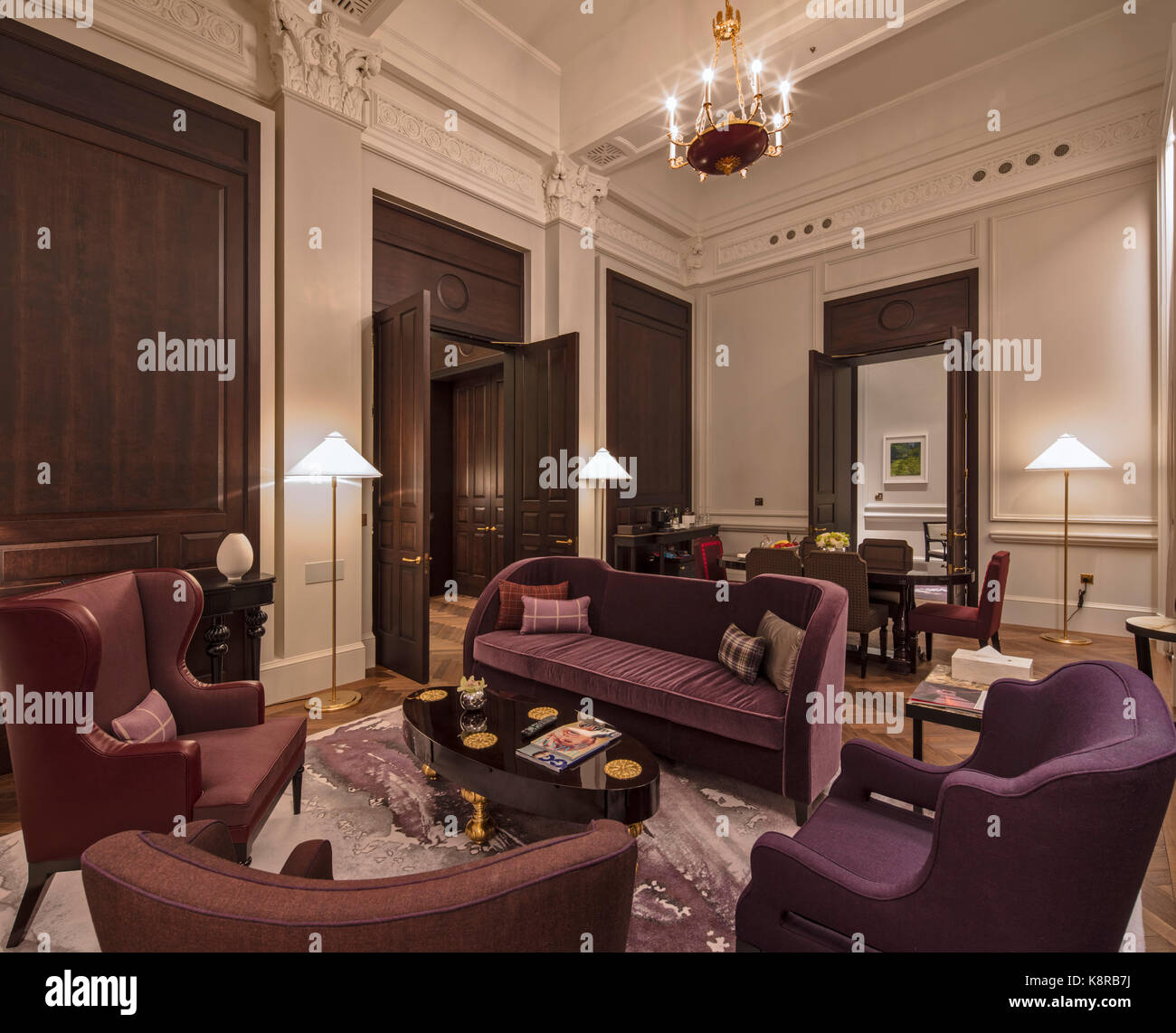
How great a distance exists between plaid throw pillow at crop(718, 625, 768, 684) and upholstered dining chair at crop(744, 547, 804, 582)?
1422mm

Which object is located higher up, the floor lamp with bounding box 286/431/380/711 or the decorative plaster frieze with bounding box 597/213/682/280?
the decorative plaster frieze with bounding box 597/213/682/280

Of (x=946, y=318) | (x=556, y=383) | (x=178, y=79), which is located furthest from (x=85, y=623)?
(x=946, y=318)

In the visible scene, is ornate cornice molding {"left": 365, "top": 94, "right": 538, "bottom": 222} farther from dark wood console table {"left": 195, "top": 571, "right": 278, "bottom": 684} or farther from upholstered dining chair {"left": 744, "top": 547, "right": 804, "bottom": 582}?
upholstered dining chair {"left": 744, "top": 547, "right": 804, "bottom": 582}

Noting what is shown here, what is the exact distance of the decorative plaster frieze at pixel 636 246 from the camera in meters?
6.72

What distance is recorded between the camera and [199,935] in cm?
56

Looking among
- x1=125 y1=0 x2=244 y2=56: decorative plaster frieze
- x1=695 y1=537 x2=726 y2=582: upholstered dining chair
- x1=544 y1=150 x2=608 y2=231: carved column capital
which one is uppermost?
x1=544 y1=150 x2=608 y2=231: carved column capital

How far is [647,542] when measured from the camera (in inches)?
262

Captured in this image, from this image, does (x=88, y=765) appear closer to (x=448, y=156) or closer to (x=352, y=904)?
(x=352, y=904)

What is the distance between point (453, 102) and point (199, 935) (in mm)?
5887

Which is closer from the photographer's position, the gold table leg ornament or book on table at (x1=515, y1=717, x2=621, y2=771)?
book on table at (x1=515, y1=717, x2=621, y2=771)

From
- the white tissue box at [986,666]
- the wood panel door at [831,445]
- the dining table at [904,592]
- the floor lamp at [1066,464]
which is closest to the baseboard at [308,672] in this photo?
the white tissue box at [986,666]

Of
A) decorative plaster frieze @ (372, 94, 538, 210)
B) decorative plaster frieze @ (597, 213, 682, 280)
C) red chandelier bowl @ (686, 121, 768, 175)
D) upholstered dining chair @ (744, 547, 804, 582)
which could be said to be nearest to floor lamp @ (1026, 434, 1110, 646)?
upholstered dining chair @ (744, 547, 804, 582)

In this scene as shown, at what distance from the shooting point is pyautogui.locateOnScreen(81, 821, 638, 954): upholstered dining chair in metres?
0.57

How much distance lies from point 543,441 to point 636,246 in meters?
3.16
